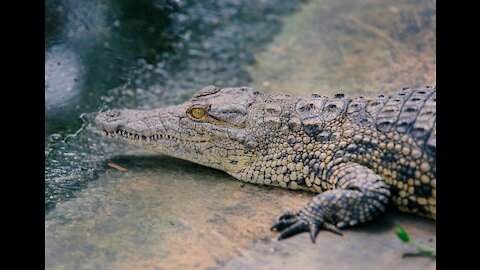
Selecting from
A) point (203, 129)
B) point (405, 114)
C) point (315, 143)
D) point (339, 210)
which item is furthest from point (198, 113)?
point (405, 114)

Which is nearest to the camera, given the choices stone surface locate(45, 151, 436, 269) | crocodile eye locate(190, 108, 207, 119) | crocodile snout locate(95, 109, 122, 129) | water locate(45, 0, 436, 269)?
stone surface locate(45, 151, 436, 269)

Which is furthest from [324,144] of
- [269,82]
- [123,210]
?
[269,82]

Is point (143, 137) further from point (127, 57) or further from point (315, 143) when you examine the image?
point (127, 57)

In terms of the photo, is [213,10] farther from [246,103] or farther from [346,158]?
[346,158]

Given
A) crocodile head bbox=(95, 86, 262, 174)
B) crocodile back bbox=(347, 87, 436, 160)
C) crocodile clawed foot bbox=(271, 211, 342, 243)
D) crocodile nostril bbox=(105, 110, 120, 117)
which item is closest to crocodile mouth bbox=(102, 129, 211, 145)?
crocodile head bbox=(95, 86, 262, 174)

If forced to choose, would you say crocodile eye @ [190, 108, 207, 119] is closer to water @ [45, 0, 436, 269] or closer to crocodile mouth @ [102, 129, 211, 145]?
crocodile mouth @ [102, 129, 211, 145]

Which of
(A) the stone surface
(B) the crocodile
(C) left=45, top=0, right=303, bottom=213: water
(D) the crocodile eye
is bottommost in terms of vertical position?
(A) the stone surface
